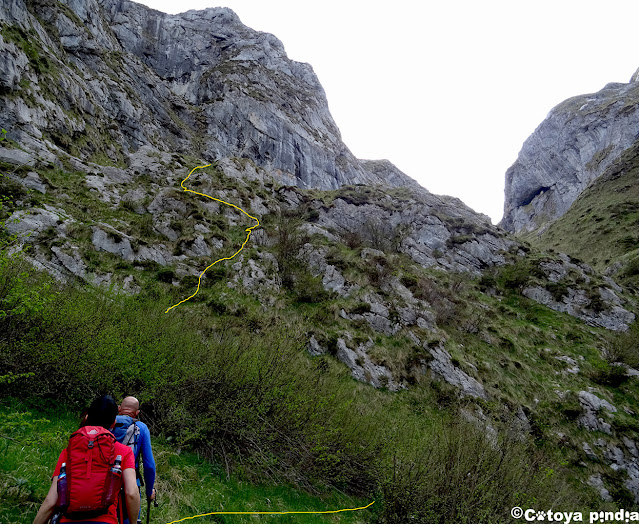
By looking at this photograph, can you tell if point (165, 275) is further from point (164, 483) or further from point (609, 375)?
point (609, 375)

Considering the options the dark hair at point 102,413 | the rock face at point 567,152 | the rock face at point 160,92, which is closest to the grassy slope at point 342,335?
the dark hair at point 102,413

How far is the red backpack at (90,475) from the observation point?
281 centimetres

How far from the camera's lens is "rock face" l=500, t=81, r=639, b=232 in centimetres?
8950

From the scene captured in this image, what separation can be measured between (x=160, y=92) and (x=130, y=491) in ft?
226

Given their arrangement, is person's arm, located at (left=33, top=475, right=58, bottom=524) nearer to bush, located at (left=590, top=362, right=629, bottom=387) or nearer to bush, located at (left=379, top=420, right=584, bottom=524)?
bush, located at (left=379, top=420, right=584, bottom=524)

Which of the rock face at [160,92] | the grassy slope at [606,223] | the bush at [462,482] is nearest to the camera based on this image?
the bush at [462,482]

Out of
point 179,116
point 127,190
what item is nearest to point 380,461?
A: point 127,190

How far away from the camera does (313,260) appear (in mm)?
28141

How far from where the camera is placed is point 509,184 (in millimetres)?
130125

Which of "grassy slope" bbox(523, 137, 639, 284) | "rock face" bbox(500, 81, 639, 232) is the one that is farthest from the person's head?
"rock face" bbox(500, 81, 639, 232)

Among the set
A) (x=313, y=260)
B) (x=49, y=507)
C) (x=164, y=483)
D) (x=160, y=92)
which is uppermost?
(x=160, y=92)

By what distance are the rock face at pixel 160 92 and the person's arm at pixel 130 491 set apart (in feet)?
91.9

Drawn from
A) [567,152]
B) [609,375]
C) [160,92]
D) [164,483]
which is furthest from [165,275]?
[567,152]

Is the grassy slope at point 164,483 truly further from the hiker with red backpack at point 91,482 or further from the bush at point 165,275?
the bush at point 165,275
